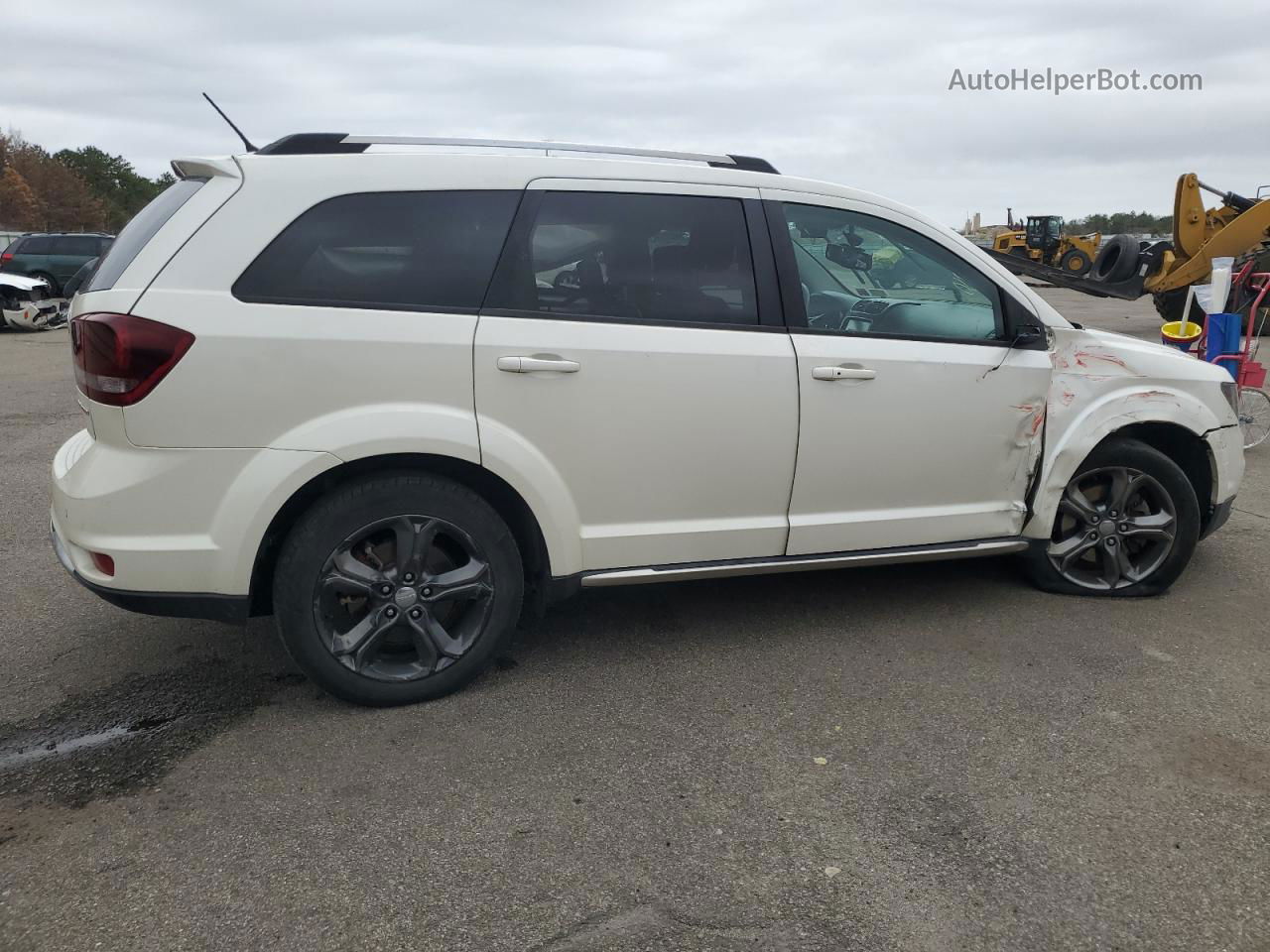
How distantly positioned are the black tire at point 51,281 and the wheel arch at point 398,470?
1889 centimetres

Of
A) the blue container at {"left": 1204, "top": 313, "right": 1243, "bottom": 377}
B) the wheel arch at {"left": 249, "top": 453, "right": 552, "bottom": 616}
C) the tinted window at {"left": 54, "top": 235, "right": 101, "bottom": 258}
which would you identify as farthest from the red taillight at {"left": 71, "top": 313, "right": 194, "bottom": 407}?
the tinted window at {"left": 54, "top": 235, "right": 101, "bottom": 258}

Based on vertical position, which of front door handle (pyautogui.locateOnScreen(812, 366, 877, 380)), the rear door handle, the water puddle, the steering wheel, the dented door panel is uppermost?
the steering wheel

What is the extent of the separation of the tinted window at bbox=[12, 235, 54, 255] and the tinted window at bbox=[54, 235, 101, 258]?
0.12 meters

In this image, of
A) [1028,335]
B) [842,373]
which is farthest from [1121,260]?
[842,373]

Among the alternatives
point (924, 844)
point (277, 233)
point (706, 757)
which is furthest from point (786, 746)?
point (277, 233)

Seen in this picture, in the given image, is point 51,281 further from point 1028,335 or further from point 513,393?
point 1028,335

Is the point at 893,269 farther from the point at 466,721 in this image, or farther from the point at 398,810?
the point at 398,810

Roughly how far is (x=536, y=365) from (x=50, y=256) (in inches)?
859

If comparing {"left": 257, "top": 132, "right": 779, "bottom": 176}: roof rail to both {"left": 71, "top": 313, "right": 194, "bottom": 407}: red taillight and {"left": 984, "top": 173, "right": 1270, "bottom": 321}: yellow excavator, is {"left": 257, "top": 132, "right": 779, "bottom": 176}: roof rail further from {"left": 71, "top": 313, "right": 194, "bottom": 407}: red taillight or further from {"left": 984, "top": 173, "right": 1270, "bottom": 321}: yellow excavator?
{"left": 984, "top": 173, "right": 1270, "bottom": 321}: yellow excavator

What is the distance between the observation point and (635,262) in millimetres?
3564

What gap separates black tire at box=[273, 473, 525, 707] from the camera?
10.6 feet

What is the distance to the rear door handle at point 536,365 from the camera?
130 inches

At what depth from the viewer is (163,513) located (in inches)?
122

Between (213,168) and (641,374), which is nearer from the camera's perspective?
(213,168)
